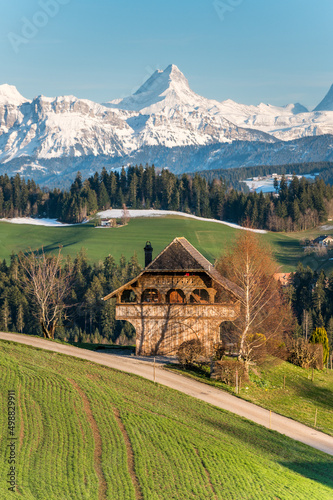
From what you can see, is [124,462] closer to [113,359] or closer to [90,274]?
[113,359]

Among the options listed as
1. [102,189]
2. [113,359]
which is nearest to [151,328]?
[113,359]

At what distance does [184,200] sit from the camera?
193 meters

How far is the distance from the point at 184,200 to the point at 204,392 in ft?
535

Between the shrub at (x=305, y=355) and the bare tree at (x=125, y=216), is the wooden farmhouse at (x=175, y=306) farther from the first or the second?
the bare tree at (x=125, y=216)

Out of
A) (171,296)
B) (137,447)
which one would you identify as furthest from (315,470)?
(171,296)

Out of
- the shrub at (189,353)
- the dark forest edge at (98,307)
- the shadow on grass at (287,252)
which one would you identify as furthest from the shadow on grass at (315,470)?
the shadow on grass at (287,252)

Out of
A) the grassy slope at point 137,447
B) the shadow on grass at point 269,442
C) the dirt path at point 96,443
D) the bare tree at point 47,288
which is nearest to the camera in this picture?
the dirt path at point 96,443

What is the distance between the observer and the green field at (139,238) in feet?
433

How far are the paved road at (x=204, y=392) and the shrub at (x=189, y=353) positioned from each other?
133cm

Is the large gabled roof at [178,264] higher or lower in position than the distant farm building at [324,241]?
lower

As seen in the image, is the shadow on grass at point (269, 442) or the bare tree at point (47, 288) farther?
the bare tree at point (47, 288)

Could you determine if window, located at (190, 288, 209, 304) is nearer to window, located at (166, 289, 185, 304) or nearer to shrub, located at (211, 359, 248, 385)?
window, located at (166, 289, 185, 304)

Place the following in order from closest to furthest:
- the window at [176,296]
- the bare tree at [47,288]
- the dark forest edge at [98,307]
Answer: the window at [176,296], the bare tree at [47,288], the dark forest edge at [98,307]

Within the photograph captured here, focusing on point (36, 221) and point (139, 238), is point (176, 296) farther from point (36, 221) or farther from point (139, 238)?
point (36, 221)
